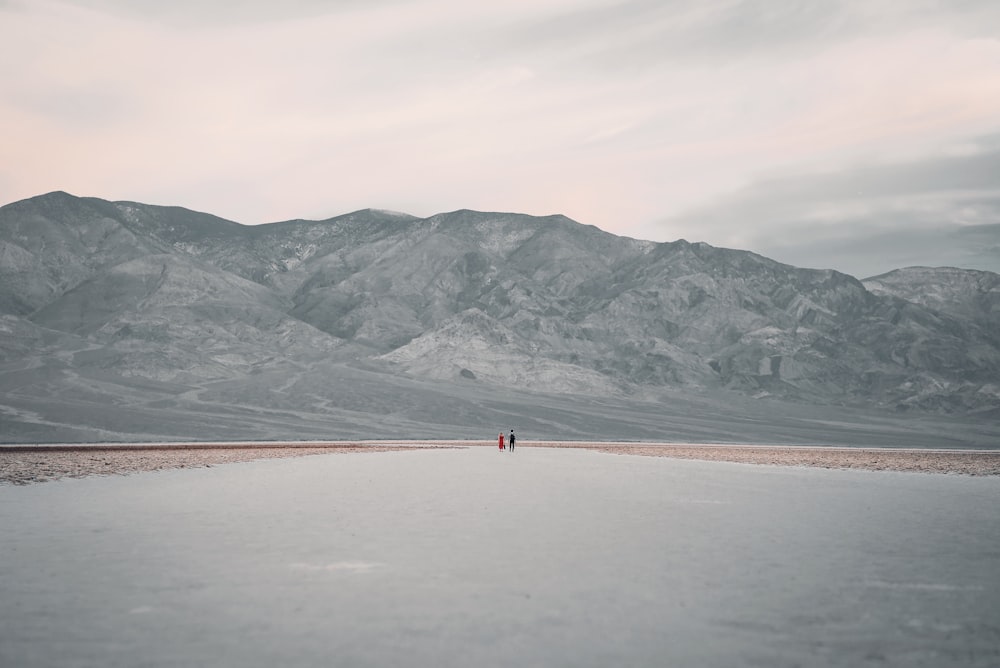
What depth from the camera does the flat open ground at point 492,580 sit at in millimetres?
9961

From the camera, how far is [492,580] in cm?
1380

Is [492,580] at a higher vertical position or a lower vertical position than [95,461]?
higher

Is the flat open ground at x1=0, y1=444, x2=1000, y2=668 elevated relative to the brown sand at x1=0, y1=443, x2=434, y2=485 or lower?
elevated

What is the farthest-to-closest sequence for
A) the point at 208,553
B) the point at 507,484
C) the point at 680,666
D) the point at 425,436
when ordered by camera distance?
the point at 425,436
the point at 507,484
the point at 208,553
the point at 680,666

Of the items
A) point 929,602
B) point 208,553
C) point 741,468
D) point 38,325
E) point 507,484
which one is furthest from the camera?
point 38,325

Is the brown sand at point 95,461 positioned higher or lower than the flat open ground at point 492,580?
lower

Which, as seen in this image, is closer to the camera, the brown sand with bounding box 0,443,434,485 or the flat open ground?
the flat open ground

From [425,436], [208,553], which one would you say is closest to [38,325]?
[425,436]

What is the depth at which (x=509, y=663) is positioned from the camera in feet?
30.8

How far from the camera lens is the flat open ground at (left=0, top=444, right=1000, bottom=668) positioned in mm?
9961

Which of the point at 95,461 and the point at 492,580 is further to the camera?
the point at 95,461

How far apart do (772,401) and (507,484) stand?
178 metres

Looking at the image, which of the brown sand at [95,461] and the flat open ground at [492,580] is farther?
→ the brown sand at [95,461]

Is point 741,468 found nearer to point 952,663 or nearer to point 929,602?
point 929,602
